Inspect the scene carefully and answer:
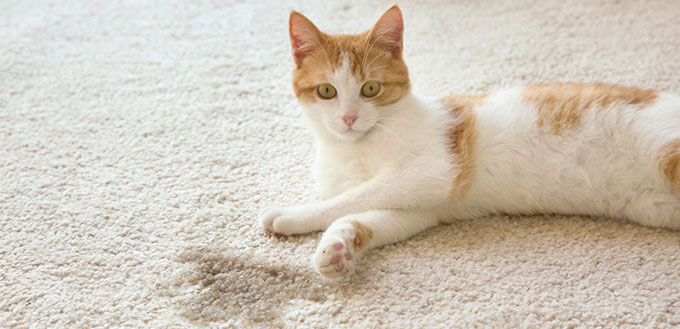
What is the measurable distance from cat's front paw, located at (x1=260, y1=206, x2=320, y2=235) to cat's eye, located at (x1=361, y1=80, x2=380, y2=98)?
1.03 feet

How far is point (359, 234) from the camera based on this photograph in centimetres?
133

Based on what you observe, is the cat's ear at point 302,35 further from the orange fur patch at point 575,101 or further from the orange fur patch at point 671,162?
the orange fur patch at point 671,162

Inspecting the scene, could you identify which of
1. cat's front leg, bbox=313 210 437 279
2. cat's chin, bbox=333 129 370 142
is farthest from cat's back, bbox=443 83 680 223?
cat's chin, bbox=333 129 370 142

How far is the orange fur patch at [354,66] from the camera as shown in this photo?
4.59 feet

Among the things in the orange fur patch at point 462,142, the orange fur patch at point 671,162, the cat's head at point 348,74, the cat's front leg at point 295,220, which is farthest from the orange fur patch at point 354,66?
the orange fur patch at point 671,162

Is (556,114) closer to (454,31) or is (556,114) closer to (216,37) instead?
(454,31)

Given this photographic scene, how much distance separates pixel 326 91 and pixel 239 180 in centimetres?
44

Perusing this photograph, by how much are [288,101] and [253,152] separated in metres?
0.34

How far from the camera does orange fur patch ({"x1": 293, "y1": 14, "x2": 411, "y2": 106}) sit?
1400mm

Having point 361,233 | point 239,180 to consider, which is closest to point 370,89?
point 361,233

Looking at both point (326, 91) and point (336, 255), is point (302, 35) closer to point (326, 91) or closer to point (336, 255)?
point (326, 91)

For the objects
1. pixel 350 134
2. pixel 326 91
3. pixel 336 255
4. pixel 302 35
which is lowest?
pixel 336 255

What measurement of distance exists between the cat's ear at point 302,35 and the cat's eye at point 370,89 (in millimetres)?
151

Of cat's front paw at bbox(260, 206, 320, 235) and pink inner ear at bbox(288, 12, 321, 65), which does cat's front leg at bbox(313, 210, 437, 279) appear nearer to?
cat's front paw at bbox(260, 206, 320, 235)
